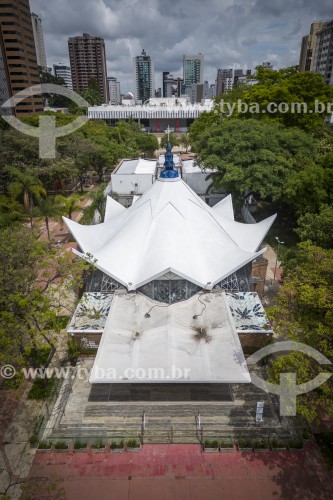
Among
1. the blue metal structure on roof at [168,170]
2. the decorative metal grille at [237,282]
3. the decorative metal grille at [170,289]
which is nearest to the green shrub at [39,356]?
the decorative metal grille at [170,289]

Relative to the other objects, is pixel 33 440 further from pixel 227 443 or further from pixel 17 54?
pixel 17 54

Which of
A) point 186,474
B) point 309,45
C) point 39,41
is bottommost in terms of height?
point 186,474

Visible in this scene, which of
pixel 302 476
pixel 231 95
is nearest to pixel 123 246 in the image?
pixel 302 476

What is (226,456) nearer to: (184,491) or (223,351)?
(184,491)

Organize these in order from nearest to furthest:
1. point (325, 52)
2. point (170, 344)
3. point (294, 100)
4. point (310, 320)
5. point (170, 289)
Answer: point (310, 320) → point (170, 344) → point (170, 289) → point (294, 100) → point (325, 52)

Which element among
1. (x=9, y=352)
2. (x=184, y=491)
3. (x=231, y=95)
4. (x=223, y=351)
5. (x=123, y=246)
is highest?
(x=231, y=95)

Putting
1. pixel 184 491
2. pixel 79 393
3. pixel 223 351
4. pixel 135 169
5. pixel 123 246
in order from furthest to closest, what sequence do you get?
pixel 135 169, pixel 123 246, pixel 79 393, pixel 223 351, pixel 184 491

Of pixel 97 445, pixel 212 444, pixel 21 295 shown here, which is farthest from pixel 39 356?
pixel 212 444
